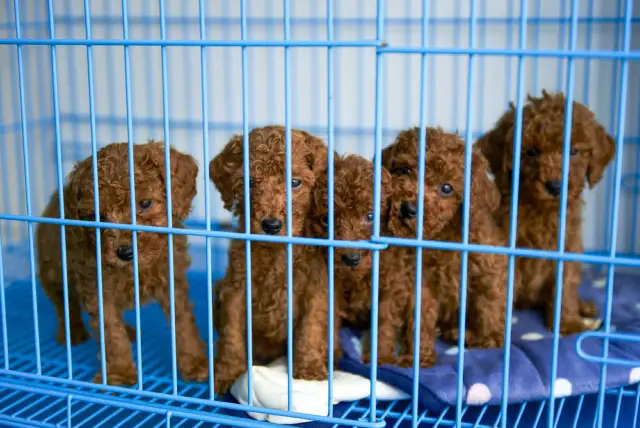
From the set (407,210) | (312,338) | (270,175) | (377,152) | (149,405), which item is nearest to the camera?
(377,152)

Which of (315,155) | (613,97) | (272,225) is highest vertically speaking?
(613,97)

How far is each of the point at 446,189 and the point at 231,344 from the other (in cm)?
98

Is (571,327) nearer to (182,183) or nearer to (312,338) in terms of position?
(312,338)

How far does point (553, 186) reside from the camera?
2900 mm

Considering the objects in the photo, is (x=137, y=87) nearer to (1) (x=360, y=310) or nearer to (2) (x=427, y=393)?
(1) (x=360, y=310)

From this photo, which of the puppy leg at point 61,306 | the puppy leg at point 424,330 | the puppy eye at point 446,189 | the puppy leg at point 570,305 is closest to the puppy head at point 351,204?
the puppy eye at point 446,189

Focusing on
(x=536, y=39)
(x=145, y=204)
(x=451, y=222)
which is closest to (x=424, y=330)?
(x=451, y=222)

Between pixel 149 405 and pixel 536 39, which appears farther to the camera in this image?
pixel 536 39

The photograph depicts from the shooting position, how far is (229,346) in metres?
2.72

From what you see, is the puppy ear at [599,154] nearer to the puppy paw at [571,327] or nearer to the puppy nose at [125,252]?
the puppy paw at [571,327]

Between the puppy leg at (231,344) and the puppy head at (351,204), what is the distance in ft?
1.28

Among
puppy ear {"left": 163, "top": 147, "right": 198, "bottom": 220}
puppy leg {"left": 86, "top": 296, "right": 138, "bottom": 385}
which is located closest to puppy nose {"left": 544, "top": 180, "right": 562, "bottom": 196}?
puppy ear {"left": 163, "top": 147, "right": 198, "bottom": 220}

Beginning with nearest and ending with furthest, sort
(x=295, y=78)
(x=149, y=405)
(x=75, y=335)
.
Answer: (x=149, y=405) < (x=75, y=335) < (x=295, y=78)

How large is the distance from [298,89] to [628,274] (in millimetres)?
2109
